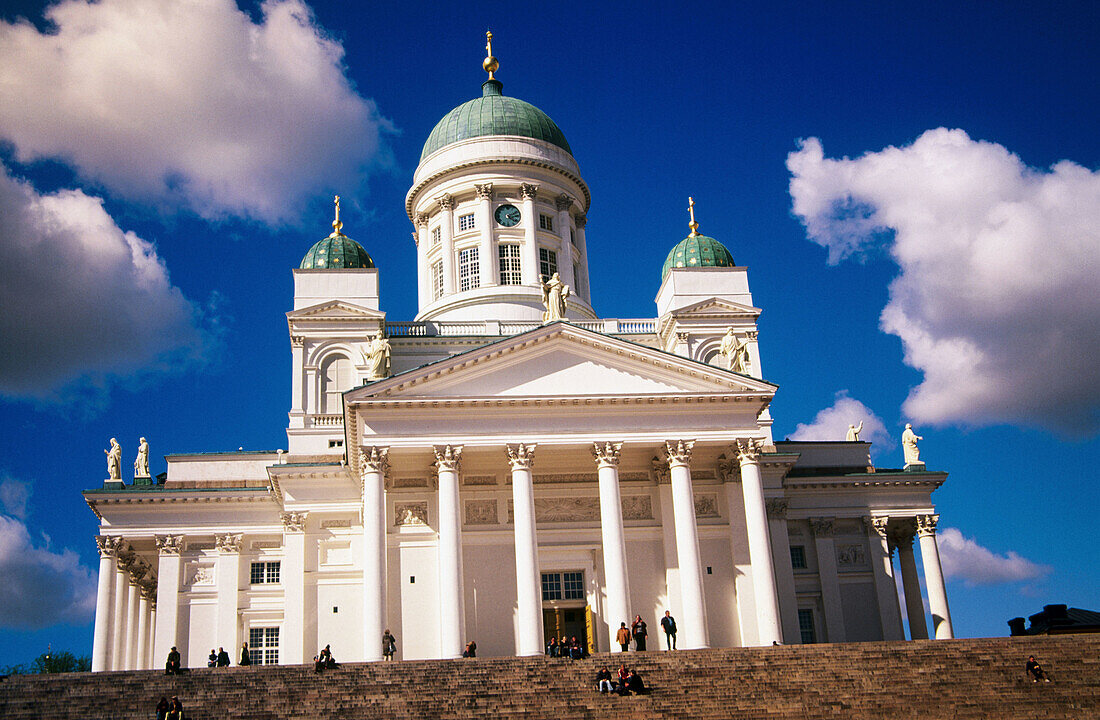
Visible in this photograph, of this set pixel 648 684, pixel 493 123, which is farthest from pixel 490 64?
pixel 648 684

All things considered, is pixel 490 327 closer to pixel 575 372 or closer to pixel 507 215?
pixel 507 215

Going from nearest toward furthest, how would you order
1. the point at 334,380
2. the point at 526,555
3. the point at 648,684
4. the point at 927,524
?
1. the point at 648,684
2. the point at 526,555
3. the point at 334,380
4. the point at 927,524

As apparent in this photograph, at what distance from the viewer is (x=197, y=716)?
89.1ft

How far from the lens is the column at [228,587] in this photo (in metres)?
45.3

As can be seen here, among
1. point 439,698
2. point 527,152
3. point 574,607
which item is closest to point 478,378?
point 574,607

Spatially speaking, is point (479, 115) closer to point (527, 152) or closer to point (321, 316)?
point (527, 152)

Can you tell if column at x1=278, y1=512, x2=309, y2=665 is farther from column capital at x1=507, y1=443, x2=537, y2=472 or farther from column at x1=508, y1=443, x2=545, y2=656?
column capital at x1=507, y1=443, x2=537, y2=472

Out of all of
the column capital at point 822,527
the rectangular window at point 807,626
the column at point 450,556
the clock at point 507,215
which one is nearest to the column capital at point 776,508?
the column capital at point 822,527

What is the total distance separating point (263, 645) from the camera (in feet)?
150

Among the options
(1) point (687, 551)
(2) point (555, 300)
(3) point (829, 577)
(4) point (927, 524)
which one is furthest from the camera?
(4) point (927, 524)

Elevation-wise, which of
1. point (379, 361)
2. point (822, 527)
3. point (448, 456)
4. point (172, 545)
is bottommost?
point (822, 527)

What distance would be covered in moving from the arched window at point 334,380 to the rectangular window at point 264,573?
6815 millimetres

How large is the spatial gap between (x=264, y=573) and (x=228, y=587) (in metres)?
1.59

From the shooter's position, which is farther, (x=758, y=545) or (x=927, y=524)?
(x=927, y=524)
